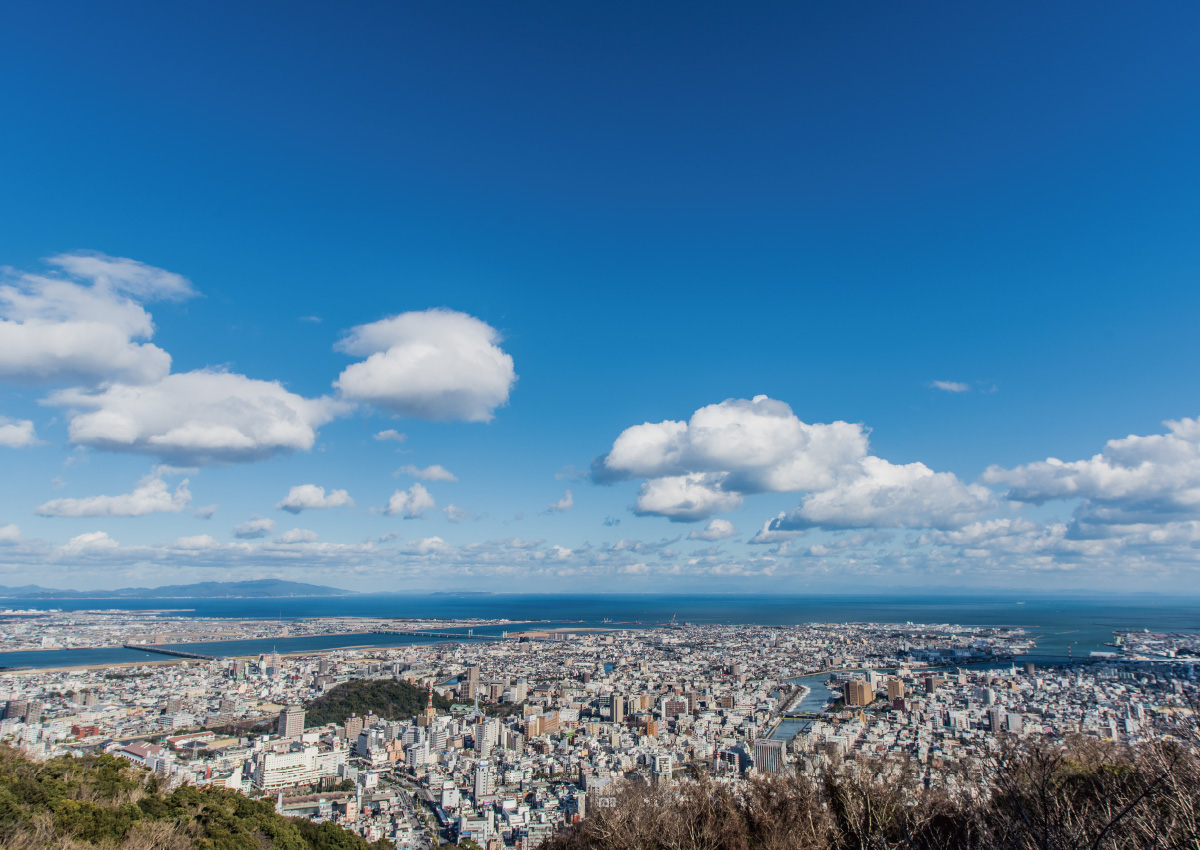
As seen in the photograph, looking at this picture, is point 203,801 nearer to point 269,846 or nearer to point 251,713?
point 269,846

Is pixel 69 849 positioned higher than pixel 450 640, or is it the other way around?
pixel 69 849

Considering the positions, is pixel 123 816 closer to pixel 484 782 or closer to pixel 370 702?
pixel 484 782

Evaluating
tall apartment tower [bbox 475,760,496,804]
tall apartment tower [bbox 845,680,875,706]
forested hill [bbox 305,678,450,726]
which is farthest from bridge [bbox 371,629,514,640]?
tall apartment tower [bbox 475,760,496,804]

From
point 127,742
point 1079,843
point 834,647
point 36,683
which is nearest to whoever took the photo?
point 1079,843

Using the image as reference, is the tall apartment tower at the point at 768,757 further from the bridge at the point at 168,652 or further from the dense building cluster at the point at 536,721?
the bridge at the point at 168,652

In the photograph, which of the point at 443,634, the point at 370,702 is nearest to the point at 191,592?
the point at 443,634

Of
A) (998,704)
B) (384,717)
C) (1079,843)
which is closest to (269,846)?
(1079,843)

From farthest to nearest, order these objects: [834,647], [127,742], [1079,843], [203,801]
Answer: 1. [834,647]
2. [127,742]
3. [203,801]
4. [1079,843]

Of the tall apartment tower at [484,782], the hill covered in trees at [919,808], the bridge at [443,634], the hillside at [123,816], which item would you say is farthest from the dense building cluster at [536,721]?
the bridge at [443,634]
